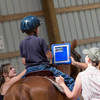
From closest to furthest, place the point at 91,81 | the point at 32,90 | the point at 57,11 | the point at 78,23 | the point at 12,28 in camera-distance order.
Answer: the point at 91,81 → the point at 32,90 → the point at 12,28 → the point at 57,11 → the point at 78,23

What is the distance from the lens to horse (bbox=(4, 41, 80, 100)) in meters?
3.05

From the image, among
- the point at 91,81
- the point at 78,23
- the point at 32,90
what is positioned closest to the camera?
the point at 91,81

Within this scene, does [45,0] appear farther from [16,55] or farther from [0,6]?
[16,55]

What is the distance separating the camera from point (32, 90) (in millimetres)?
3068

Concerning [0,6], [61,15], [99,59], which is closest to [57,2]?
[61,15]

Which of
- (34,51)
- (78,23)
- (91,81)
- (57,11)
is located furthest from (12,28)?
(91,81)

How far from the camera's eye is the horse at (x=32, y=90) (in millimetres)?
3053

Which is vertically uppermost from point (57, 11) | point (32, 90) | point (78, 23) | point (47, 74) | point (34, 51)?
point (57, 11)

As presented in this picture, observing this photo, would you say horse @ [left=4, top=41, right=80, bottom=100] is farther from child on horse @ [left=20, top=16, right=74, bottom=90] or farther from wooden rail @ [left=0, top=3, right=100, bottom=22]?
wooden rail @ [left=0, top=3, right=100, bottom=22]

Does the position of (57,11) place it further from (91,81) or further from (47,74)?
(91,81)

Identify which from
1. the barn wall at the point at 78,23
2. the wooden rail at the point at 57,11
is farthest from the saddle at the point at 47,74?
the barn wall at the point at 78,23

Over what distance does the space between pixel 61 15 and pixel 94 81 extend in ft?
20.8

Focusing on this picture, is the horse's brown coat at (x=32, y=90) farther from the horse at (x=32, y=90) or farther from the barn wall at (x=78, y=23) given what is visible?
the barn wall at (x=78, y=23)

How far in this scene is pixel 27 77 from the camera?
3.29m
